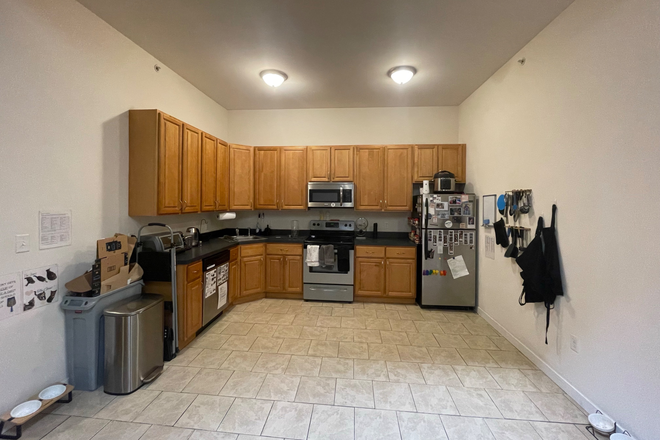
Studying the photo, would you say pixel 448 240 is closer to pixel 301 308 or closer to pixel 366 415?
pixel 301 308

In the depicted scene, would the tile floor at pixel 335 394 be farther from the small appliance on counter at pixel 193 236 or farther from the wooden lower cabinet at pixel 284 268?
the small appliance on counter at pixel 193 236

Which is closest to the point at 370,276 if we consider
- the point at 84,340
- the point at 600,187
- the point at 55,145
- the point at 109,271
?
the point at 600,187

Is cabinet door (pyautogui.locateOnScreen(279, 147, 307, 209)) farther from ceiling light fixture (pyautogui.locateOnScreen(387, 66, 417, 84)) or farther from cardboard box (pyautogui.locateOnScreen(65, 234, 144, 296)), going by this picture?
cardboard box (pyautogui.locateOnScreen(65, 234, 144, 296))

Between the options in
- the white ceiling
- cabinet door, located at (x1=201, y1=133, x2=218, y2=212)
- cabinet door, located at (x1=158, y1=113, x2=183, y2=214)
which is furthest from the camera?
cabinet door, located at (x1=201, y1=133, x2=218, y2=212)

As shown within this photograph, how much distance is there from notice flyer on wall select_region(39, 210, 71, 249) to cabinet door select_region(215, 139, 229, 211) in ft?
5.50

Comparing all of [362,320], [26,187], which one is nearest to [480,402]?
[362,320]

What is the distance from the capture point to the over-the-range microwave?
4102mm

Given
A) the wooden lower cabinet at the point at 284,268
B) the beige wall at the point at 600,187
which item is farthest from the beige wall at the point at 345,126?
the wooden lower cabinet at the point at 284,268

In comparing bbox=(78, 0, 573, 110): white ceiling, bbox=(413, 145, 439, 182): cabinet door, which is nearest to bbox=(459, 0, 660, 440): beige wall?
bbox=(78, 0, 573, 110): white ceiling

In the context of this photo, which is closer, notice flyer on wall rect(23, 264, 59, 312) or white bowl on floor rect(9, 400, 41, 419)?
white bowl on floor rect(9, 400, 41, 419)

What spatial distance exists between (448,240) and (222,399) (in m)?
3.04

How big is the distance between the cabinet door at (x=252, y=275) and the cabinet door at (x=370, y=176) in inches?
→ 68.4

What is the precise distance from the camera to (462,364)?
2.44m

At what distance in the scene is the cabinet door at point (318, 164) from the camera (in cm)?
420
